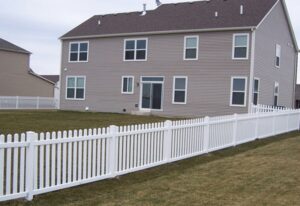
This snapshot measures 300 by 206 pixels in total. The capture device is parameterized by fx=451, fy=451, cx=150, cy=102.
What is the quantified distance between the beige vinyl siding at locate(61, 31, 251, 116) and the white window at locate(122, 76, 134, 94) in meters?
0.26

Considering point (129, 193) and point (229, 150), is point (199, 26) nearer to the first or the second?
point (229, 150)

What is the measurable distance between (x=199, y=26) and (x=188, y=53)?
1.72 metres

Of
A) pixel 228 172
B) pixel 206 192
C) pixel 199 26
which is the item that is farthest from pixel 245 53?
pixel 206 192

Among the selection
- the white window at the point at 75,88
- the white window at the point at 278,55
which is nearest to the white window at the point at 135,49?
the white window at the point at 75,88

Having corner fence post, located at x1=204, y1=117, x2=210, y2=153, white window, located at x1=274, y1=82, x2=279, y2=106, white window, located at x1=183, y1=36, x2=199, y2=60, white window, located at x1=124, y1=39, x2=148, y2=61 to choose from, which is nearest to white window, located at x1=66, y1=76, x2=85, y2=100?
white window, located at x1=124, y1=39, x2=148, y2=61

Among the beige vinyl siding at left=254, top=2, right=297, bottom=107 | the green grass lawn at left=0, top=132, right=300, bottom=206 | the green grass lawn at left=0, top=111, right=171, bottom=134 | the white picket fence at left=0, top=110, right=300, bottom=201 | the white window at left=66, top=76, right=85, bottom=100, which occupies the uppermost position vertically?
the beige vinyl siding at left=254, top=2, right=297, bottom=107

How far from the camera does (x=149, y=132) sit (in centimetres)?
942

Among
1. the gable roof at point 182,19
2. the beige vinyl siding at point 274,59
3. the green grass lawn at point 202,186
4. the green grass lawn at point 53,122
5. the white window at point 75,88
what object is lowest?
the green grass lawn at point 202,186

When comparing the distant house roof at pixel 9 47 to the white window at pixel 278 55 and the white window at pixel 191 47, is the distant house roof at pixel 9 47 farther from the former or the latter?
the white window at pixel 278 55

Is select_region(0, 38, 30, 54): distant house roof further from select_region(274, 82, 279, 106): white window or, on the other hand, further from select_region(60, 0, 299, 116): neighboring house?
select_region(274, 82, 279, 106): white window

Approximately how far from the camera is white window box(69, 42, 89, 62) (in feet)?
103

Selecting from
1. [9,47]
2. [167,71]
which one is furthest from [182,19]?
[9,47]

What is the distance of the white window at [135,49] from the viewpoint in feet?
94.3

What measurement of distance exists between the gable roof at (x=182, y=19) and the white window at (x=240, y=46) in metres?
0.63
